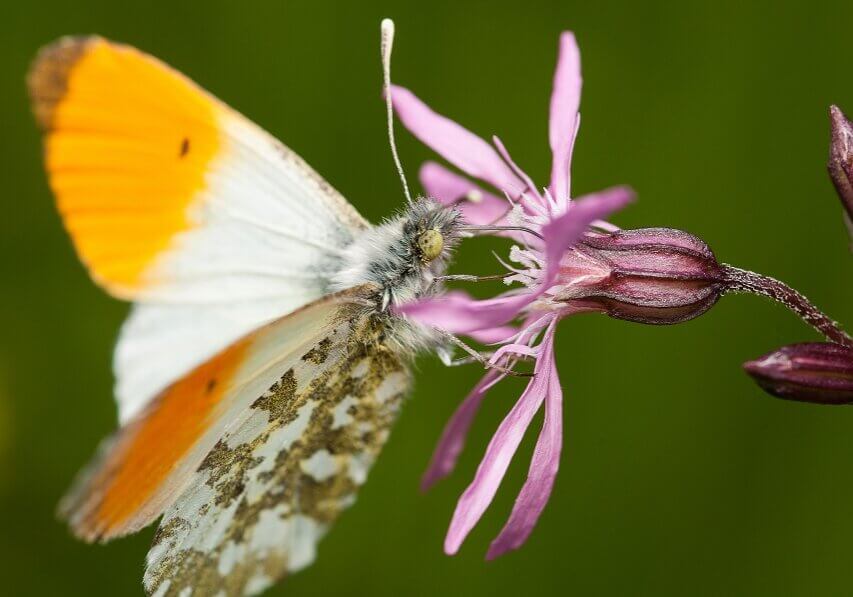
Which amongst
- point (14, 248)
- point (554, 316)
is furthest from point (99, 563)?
point (554, 316)

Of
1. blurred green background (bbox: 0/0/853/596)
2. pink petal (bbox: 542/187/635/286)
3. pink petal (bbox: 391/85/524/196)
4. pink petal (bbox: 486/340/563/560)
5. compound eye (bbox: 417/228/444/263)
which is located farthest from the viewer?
blurred green background (bbox: 0/0/853/596)

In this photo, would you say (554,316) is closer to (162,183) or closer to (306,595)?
(162,183)

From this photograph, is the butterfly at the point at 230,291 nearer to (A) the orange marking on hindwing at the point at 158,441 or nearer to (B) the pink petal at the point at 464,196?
(A) the orange marking on hindwing at the point at 158,441

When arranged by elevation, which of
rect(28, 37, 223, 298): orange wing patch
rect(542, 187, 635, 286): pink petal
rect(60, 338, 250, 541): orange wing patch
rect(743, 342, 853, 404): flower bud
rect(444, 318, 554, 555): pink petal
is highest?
rect(28, 37, 223, 298): orange wing patch

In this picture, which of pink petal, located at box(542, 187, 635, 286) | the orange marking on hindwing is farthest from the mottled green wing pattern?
pink petal, located at box(542, 187, 635, 286)

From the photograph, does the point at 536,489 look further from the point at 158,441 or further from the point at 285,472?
the point at 158,441

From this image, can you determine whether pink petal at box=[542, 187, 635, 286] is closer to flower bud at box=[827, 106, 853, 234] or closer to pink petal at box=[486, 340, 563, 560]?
pink petal at box=[486, 340, 563, 560]
